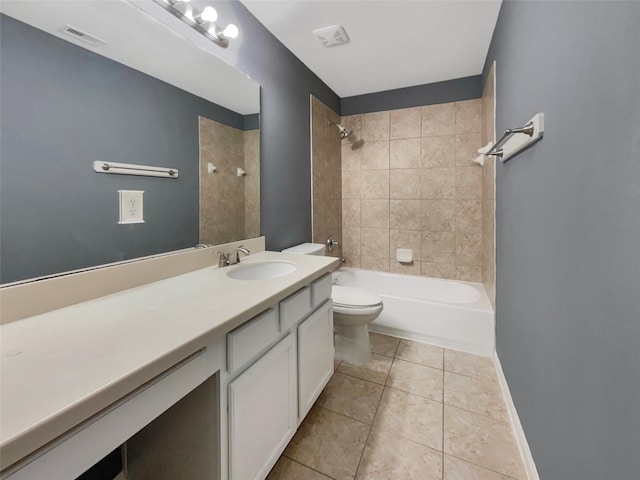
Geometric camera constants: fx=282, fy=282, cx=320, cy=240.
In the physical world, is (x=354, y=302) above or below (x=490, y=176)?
below

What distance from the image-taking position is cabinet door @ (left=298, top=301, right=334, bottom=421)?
1.28m

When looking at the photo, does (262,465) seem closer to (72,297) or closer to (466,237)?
(72,297)

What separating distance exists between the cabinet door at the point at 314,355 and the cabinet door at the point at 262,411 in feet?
0.20

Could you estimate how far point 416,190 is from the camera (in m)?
2.93

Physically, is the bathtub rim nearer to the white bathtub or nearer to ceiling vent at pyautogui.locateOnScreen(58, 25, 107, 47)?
the white bathtub

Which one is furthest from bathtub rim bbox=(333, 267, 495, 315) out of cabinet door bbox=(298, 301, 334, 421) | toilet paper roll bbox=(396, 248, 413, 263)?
cabinet door bbox=(298, 301, 334, 421)

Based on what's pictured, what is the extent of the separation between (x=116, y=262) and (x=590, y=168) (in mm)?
1539

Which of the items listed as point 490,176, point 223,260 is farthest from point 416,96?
point 223,260

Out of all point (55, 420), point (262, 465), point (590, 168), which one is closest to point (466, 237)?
point (590, 168)

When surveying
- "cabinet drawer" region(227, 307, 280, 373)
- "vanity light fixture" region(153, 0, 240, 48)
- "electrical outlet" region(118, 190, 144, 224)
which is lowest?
"cabinet drawer" region(227, 307, 280, 373)

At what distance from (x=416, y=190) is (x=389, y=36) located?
55.0 inches

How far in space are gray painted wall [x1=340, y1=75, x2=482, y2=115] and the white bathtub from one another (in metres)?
1.80

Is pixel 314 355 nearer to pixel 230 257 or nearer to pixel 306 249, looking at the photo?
pixel 230 257

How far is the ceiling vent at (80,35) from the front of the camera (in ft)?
3.07
